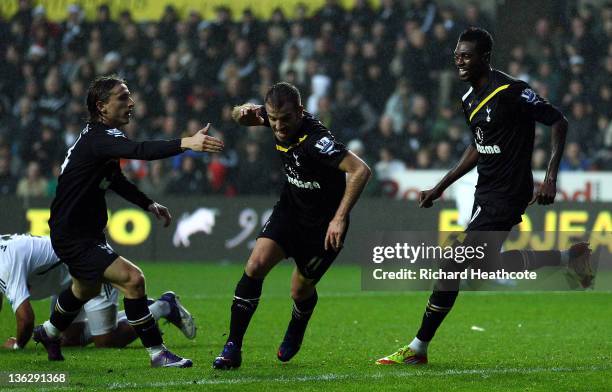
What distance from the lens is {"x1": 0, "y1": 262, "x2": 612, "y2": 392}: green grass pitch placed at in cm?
658

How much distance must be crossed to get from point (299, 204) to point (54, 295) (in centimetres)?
251

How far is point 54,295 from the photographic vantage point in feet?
28.9

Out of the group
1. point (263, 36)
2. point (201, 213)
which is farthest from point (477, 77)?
point (263, 36)

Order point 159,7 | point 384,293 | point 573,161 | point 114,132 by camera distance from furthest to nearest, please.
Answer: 1. point 159,7
2. point 573,161
3. point 384,293
4. point 114,132

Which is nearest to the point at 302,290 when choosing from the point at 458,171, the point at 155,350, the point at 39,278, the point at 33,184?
the point at 155,350

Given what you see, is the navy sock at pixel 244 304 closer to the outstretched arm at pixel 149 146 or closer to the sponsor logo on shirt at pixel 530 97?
the outstretched arm at pixel 149 146

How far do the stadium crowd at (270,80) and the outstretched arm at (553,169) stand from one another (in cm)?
987

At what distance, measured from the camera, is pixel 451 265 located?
7363mm

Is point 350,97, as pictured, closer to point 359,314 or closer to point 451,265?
point 359,314

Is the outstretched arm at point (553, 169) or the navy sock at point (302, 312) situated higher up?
the outstretched arm at point (553, 169)

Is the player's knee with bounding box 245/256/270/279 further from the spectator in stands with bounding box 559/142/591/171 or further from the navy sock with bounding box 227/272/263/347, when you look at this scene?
the spectator in stands with bounding box 559/142/591/171

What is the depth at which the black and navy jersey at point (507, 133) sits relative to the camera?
→ 291 inches

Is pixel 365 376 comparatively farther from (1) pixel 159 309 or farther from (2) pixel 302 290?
(1) pixel 159 309

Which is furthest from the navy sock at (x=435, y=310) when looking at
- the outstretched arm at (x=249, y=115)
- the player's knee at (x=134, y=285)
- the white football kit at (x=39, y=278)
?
the white football kit at (x=39, y=278)
